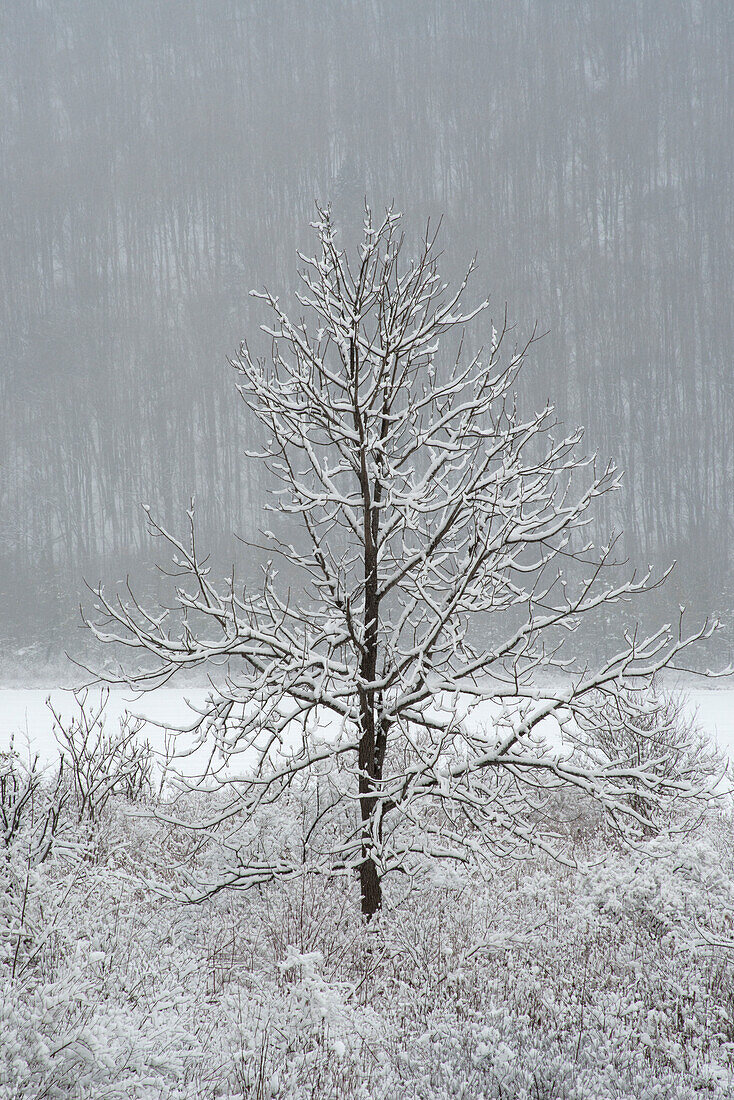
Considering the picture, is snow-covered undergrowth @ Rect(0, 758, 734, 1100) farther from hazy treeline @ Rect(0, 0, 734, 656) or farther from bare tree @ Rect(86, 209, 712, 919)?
hazy treeline @ Rect(0, 0, 734, 656)

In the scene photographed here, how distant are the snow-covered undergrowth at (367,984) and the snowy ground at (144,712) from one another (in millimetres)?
8117

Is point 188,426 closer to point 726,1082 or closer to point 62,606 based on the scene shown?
point 62,606

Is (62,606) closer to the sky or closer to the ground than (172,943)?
closer to the ground

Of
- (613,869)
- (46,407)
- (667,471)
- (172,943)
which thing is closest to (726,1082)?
(613,869)

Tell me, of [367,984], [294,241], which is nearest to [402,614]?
[367,984]

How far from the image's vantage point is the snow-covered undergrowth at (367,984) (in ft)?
12.6

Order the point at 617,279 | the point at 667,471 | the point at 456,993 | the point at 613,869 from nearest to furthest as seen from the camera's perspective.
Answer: the point at 456,993 < the point at 613,869 < the point at 667,471 < the point at 617,279

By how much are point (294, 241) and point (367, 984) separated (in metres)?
129

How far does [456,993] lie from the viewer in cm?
521

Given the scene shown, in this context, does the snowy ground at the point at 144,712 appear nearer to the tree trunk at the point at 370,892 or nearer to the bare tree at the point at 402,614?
the tree trunk at the point at 370,892

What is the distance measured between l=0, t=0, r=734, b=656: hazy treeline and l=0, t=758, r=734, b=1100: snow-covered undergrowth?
155 feet

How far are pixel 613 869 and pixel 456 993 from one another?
2.53 meters

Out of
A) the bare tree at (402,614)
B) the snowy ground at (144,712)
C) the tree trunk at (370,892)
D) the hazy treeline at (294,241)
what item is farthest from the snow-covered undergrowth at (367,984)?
the hazy treeline at (294,241)

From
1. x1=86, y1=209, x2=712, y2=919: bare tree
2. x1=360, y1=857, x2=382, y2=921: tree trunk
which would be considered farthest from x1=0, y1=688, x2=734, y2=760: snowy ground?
x1=86, y1=209, x2=712, y2=919: bare tree
